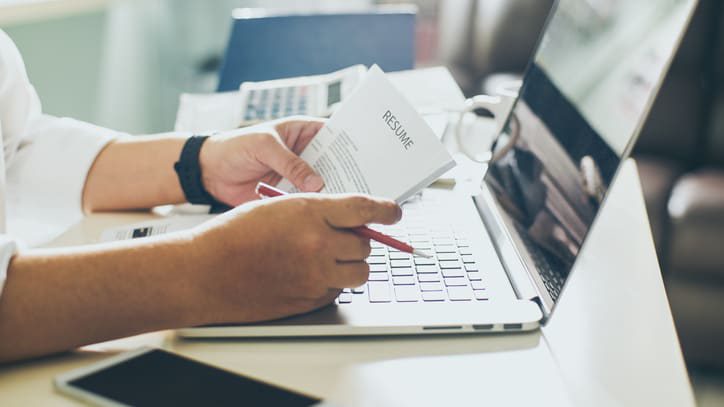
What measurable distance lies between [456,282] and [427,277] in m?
0.03

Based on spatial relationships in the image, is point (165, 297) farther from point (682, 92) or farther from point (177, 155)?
point (682, 92)

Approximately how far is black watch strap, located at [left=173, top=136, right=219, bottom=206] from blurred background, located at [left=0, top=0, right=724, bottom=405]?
101cm

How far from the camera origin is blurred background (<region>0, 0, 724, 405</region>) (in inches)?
66.4

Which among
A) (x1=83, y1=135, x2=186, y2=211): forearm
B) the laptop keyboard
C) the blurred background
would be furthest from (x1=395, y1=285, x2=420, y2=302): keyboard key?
the blurred background

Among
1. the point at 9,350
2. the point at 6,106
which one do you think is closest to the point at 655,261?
the point at 9,350

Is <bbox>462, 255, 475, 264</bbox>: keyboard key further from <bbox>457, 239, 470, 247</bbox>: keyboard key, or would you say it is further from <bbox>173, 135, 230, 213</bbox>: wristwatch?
<bbox>173, 135, 230, 213</bbox>: wristwatch

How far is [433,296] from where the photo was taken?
0.69 m

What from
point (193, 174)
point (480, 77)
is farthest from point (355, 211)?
point (480, 77)

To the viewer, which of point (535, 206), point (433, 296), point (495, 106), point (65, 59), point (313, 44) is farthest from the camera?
point (65, 59)

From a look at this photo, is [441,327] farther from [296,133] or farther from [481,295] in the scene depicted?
[296,133]

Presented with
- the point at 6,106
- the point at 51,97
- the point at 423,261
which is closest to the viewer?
the point at 423,261

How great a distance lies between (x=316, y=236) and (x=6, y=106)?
1.72ft

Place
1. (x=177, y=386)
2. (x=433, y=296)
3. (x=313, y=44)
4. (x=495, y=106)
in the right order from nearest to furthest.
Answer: (x=177, y=386) < (x=433, y=296) < (x=495, y=106) < (x=313, y=44)

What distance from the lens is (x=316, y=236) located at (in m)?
0.62
